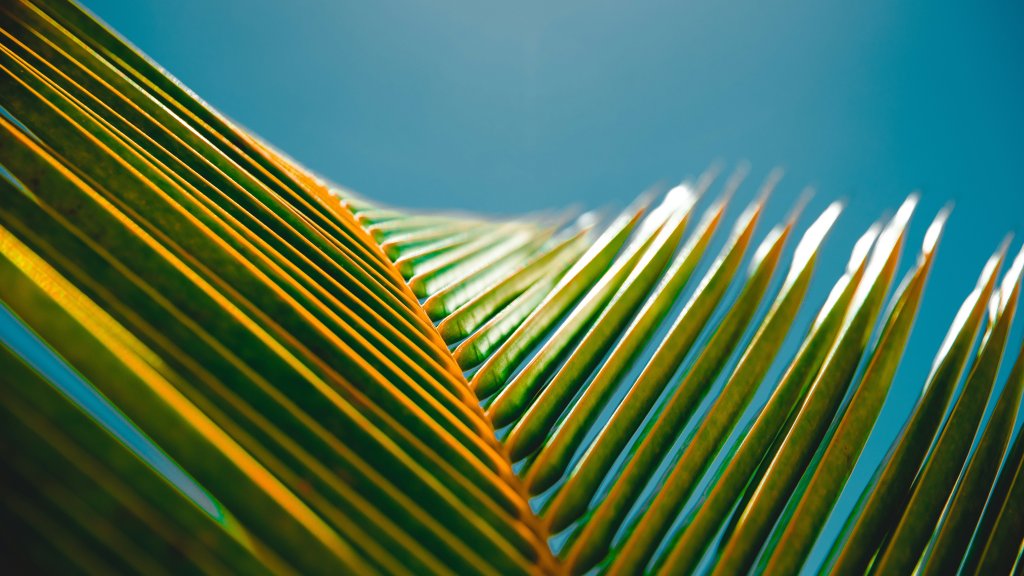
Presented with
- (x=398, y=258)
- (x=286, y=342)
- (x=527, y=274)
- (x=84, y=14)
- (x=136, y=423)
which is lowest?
(x=136, y=423)

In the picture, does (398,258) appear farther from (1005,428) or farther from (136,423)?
(1005,428)

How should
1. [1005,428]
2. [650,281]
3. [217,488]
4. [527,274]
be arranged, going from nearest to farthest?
[217,488] → [1005,428] → [650,281] → [527,274]

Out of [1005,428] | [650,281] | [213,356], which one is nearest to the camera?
[213,356]

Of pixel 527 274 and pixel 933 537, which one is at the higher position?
pixel 527 274

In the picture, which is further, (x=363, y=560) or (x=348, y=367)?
(x=348, y=367)

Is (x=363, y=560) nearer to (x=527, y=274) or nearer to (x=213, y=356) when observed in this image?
(x=213, y=356)

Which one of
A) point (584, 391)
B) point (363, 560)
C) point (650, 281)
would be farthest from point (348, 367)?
point (650, 281)

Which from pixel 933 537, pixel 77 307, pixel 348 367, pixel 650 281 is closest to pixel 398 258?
pixel 650 281
